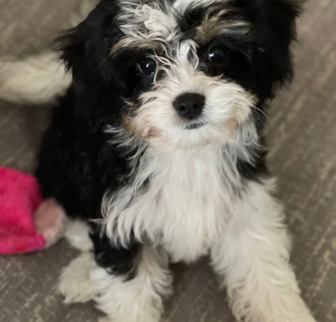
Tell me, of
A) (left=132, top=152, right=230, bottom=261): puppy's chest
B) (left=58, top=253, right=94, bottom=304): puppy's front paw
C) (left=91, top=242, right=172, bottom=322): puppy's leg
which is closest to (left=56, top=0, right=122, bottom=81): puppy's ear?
(left=132, top=152, right=230, bottom=261): puppy's chest

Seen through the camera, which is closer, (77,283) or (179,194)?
(179,194)

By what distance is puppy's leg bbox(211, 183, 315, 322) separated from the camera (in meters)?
1.50

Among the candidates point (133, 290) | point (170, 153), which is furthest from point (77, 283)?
point (170, 153)

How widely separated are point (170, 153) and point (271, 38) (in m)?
0.40

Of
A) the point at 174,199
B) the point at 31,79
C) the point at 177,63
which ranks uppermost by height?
the point at 177,63

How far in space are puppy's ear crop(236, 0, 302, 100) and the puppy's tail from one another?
2.77ft

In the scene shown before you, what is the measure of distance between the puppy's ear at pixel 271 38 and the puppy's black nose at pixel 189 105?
7.9 inches

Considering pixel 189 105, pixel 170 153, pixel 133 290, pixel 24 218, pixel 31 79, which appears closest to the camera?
pixel 189 105

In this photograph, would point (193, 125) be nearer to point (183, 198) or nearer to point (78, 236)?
point (183, 198)

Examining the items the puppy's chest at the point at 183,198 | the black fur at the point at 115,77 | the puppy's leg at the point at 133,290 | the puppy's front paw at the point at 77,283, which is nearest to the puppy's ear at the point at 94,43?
the black fur at the point at 115,77

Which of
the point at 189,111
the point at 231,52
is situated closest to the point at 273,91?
the point at 231,52

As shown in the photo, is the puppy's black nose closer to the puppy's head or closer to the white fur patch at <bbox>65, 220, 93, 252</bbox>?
the puppy's head

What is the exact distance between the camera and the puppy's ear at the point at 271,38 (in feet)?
3.73

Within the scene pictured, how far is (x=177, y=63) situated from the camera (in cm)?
113
